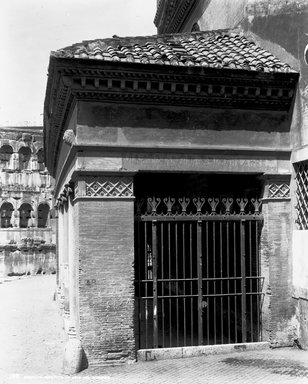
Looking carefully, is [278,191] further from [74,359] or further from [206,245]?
[74,359]

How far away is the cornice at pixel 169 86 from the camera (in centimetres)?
973

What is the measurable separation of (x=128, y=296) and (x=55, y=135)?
742cm

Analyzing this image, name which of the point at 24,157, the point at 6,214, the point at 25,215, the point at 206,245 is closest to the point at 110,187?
the point at 206,245

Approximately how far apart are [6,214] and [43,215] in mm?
3182

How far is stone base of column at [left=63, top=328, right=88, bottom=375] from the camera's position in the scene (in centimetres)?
923

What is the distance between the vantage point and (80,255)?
9.80 metres

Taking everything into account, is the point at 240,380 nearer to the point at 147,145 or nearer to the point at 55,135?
the point at 147,145

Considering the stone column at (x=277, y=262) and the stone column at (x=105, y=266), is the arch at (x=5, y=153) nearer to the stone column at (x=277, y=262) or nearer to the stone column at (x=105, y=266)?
the stone column at (x=105, y=266)

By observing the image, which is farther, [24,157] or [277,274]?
[24,157]

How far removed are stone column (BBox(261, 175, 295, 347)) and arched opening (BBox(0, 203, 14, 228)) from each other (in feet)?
116

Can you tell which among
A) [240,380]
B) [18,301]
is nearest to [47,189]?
[18,301]

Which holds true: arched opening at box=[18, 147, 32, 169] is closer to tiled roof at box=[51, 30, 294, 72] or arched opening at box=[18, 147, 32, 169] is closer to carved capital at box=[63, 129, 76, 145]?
tiled roof at box=[51, 30, 294, 72]

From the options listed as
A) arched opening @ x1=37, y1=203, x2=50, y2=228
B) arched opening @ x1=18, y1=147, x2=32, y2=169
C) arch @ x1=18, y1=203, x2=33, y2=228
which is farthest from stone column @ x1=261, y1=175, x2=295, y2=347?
arched opening @ x1=18, y1=147, x2=32, y2=169

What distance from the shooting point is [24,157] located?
44688mm
